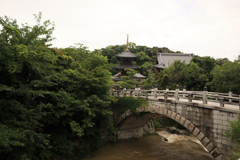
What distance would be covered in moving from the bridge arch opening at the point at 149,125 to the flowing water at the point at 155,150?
98 cm

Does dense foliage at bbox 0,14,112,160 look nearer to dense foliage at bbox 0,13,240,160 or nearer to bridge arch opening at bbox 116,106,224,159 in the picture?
dense foliage at bbox 0,13,240,160

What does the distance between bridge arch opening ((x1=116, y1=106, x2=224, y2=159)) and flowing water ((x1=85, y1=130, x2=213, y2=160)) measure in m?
0.98

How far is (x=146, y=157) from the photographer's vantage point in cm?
1471

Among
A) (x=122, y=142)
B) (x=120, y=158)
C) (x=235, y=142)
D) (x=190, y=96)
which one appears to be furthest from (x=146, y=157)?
(x=235, y=142)

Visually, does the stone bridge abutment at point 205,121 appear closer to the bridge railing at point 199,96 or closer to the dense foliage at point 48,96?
the bridge railing at point 199,96

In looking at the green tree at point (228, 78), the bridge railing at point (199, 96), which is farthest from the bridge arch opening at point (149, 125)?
the green tree at point (228, 78)

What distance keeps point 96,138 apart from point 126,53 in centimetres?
2743

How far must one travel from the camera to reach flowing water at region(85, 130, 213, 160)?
14.5 m

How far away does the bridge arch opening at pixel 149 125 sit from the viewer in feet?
31.3

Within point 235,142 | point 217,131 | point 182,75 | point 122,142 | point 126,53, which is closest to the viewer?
point 235,142

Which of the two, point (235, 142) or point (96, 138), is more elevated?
point (235, 142)

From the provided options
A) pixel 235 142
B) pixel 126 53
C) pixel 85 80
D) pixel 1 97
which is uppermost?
pixel 126 53

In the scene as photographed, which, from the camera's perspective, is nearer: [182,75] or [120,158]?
[120,158]

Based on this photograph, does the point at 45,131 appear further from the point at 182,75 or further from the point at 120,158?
the point at 182,75
